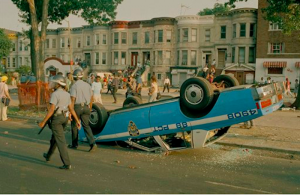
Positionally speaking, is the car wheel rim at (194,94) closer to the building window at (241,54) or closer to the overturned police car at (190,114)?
the overturned police car at (190,114)

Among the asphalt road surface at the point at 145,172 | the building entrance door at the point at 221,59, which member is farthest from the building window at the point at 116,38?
the asphalt road surface at the point at 145,172

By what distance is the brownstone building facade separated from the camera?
36.8 m

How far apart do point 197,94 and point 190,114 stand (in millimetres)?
469

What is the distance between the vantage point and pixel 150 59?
4953 centimetres

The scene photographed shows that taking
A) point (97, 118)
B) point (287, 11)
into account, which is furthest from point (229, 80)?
point (287, 11)

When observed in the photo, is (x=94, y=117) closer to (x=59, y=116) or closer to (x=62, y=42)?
(x=59, y=116)

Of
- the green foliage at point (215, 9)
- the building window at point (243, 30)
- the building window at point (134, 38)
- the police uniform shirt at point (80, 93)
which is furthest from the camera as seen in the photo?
the green foliage at point (215, 9)

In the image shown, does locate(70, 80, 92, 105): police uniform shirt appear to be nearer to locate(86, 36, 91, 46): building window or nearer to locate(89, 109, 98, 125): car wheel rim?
locate(89, 109, 98, 125): car wheel rim

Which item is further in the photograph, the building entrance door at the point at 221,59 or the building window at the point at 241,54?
the building entrance door at the point at 221,59

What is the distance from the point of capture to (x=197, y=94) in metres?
6.74

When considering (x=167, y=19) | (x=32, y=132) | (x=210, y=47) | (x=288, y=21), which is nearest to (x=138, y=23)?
(x=167, y=19)

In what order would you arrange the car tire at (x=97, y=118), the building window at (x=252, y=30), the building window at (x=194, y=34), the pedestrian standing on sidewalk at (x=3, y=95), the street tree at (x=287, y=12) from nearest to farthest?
the car tire at (x=97, y=118), the pedestrian standing on sidewalk at (x=3, y=95), the street tree at (x=287, y=12), the building window at (x=252, y=30), the building window at (x=194, y=34)

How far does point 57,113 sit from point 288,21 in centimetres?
1480

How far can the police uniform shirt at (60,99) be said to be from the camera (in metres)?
6.42
